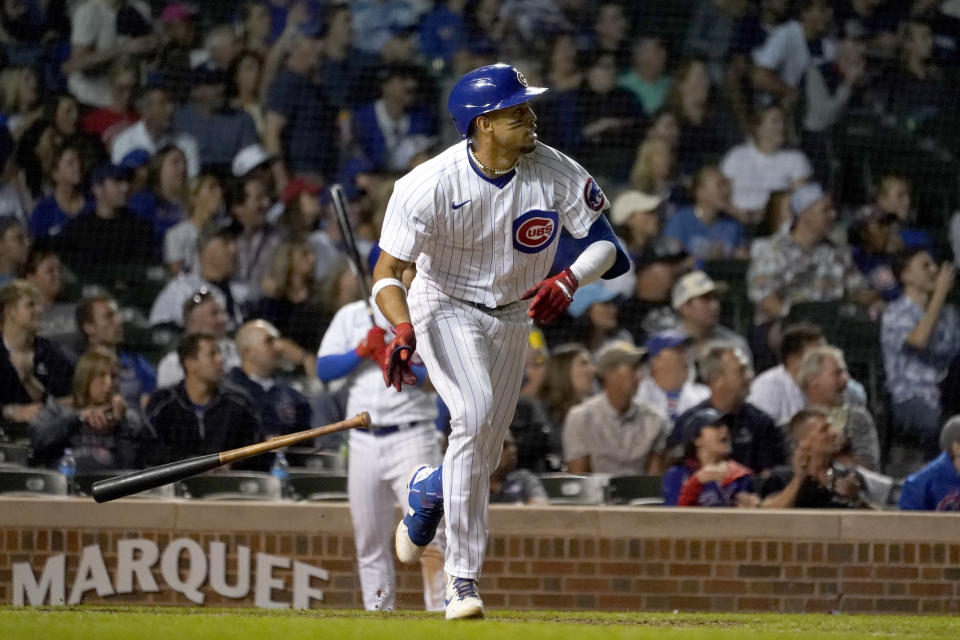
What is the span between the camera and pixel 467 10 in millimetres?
10328

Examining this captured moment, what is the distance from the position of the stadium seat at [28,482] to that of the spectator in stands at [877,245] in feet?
15.1

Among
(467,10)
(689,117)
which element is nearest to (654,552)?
(689,117)

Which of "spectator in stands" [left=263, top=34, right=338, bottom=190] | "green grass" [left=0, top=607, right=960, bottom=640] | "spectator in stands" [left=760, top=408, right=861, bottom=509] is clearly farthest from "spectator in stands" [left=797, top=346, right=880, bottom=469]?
"spectator in stands" [left=263, top=34, right=338, bottom=190]

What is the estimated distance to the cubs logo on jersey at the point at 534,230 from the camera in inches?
180

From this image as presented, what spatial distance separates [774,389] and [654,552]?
1471 millimetres

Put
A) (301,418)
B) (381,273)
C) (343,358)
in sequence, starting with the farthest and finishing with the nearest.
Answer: (301,418)
(343,358)
(381,273)

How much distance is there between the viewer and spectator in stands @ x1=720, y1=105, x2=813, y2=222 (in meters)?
9.33

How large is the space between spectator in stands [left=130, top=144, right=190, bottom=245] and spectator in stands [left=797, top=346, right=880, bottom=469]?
3700mm

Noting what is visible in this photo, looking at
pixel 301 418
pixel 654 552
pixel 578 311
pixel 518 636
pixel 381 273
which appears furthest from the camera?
pixel 578 311

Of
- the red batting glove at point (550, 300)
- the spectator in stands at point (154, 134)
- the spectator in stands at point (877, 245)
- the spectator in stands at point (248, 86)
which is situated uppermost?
the spectator in stands at point (248, 86)

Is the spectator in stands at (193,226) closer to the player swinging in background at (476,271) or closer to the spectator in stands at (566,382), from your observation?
the spectator in stands at (566,382)

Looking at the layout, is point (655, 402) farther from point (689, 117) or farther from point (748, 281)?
point (689, 117)

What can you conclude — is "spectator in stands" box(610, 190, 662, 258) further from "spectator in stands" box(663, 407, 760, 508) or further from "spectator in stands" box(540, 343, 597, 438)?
"spectator in stands" box(663, 407, 760, 508)

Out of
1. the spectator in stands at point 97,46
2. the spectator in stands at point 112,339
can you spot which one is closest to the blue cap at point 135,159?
the spectator in stands at point 97,46
